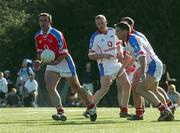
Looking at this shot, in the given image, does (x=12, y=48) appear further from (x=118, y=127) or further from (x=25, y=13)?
(x=118, y=127)

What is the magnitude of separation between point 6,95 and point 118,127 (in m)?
23.8

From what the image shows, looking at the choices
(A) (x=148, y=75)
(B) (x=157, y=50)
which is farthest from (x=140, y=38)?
(B) (x=157, y=50)

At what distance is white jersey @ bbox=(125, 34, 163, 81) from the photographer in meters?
14.6

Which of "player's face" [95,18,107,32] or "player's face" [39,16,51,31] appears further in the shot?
"player's face" [95,18,107,32]

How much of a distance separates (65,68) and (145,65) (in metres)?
1.88

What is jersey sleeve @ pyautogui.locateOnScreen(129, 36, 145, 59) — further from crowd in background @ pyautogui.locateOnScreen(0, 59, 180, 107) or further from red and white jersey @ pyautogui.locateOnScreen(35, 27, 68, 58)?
crowd in background @ pyautogui.locateOnScreen(0, 59, 180, 107)

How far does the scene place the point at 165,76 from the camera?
36.1 m

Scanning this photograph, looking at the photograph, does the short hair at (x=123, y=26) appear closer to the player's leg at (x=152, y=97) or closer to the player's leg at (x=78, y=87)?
the player's leg at (x=152, y=97)

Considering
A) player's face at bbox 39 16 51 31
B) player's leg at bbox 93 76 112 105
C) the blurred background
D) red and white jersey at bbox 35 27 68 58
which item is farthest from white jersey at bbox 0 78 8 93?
player's face at bbox 39 16 51 31

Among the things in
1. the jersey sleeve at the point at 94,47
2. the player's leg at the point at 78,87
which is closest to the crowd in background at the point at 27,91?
the jersey sleeve at the point at 94,47

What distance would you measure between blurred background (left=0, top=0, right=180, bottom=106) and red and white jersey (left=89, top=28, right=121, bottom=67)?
2270 centimetres

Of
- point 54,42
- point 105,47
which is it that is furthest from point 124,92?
point 54,42

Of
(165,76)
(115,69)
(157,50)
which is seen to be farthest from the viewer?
(157,50)

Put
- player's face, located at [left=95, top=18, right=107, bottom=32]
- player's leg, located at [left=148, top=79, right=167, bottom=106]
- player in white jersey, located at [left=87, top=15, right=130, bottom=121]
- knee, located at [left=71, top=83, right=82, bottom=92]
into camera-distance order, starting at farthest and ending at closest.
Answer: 1. player in white jersey, located at [left=87, top=15, right=130, bottom=121]
2. player's face, located at [left=95, top=18, right=107, bottom=32]
3. knee, located at [left=71, top=83, right=82, bottom=92]
4. player's leg, located at [left=148, top=79, right=167, bottom=106]
